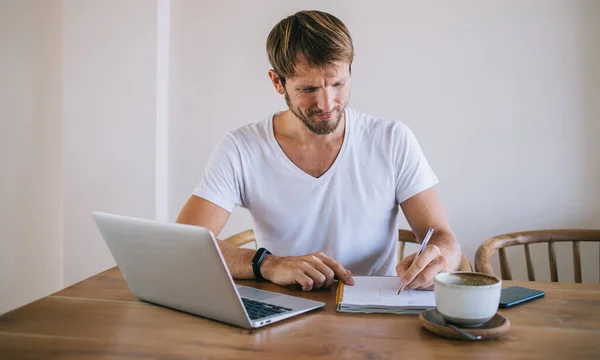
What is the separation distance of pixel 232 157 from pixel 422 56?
105cm

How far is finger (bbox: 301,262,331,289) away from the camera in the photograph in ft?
3.97

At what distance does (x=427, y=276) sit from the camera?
3.82 ft

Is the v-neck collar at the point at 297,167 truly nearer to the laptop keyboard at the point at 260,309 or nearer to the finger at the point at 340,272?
the finger at the point at 340,272

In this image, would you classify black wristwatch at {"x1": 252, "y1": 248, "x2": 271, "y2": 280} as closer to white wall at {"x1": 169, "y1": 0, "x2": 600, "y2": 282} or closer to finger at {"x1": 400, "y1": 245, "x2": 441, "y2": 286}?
finger at {"x1": 400, "y1": 245, "x2": 441, "y2": 286}

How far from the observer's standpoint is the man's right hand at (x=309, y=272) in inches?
47.8

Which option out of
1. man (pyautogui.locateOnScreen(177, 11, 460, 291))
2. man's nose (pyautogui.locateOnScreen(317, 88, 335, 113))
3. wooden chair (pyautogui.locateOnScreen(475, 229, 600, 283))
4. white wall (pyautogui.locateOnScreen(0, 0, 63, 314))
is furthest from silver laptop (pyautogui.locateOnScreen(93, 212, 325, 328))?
white wall (pyautogui.locateOnScreen(0, 0, 63, 314))

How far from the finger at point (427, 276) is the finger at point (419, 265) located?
0.01 metres

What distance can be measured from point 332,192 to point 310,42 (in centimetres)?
42

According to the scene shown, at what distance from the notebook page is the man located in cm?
38

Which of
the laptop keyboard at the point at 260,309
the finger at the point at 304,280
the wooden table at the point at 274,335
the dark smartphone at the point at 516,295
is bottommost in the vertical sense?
the wooden table at the point at 274,335

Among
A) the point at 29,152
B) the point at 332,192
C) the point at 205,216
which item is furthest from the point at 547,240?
the point at 29,152

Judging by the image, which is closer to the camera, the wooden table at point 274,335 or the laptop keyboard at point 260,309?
the wooden table at point 274,335

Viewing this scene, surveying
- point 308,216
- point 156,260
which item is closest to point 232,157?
point 308,216

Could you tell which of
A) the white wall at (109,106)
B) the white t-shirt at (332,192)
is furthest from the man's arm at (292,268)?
the white wall at (109,106)
